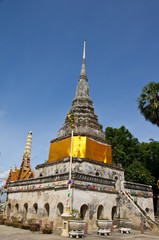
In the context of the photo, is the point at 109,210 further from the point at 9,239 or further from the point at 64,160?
the point at 9,239

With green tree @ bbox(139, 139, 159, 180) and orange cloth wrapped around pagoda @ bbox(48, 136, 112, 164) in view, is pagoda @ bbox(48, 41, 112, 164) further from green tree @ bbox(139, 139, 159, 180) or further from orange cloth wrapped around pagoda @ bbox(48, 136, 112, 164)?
green tree @ bbox(139, 139, 159, 180)

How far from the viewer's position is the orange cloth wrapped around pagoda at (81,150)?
22786 millimetres

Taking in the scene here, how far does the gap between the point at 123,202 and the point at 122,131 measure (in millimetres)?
18010

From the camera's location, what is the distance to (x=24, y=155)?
1475 inches

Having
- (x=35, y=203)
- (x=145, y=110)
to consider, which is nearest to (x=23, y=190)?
(x=35, y=203)

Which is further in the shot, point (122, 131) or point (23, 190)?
point (122, 131)

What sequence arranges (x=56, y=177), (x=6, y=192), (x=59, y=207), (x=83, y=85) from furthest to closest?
(x=83, y=85)
(x=6, y=192)
(x=56, y=177)
(x=59, y=207)

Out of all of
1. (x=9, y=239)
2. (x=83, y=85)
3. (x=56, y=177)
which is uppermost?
(x=83, y=85)

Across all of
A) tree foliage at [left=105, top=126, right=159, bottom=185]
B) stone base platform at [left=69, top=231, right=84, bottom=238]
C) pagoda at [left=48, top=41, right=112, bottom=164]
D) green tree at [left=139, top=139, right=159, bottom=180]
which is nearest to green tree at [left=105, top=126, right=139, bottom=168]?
tree foliage at [left=105, top=126, right=159, bottom=185]

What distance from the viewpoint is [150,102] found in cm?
2252

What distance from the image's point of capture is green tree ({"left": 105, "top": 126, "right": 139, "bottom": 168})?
3300 cm

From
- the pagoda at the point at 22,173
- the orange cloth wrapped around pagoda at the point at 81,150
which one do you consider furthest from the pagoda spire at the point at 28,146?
the orange cloth wrapped around pagoda at the point at 81,150

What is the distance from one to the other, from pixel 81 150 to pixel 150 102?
30.4 feet

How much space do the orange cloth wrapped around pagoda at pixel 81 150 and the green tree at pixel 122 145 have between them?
801 cm
